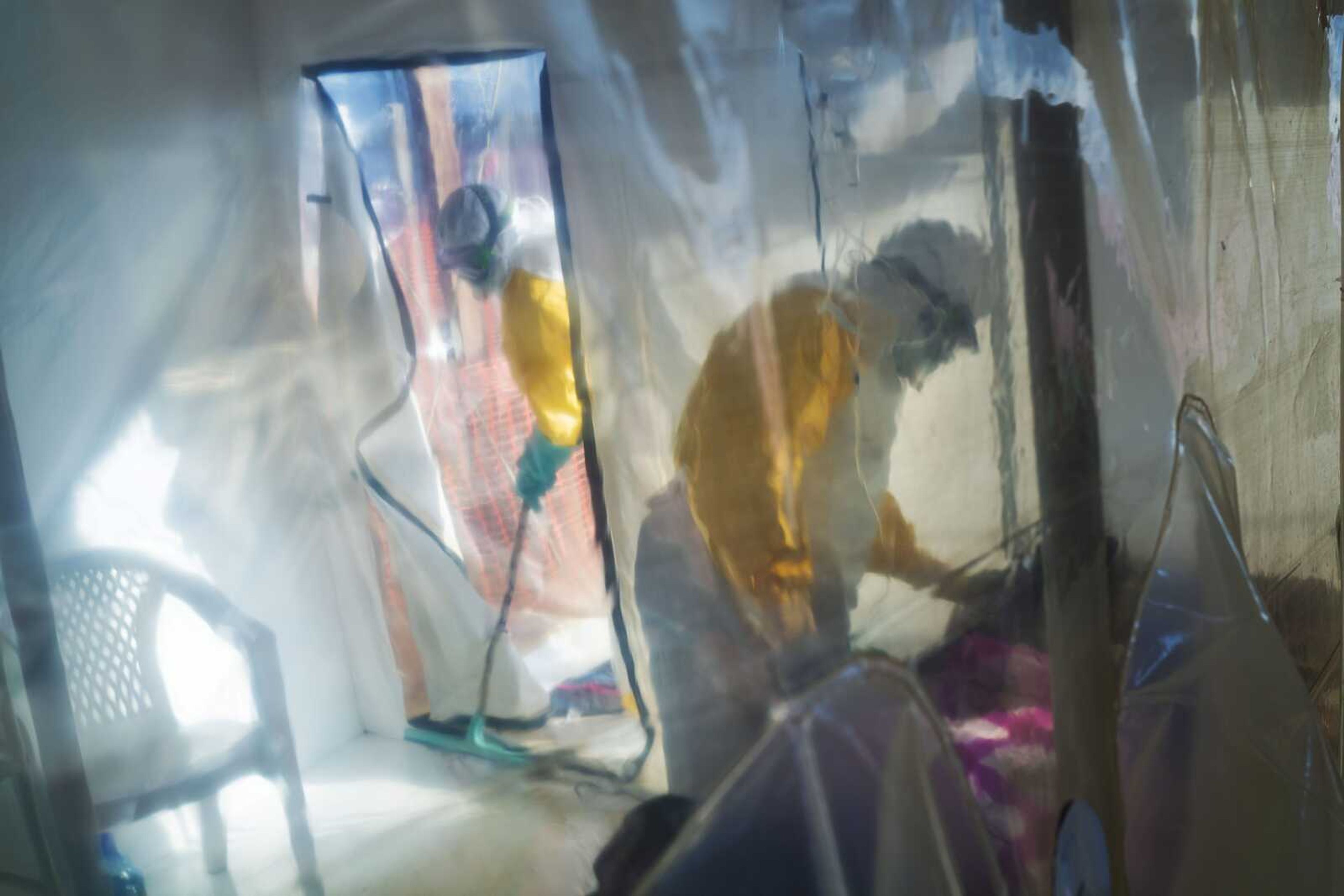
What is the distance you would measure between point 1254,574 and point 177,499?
113 centimetres

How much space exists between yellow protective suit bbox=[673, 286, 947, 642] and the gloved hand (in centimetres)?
7

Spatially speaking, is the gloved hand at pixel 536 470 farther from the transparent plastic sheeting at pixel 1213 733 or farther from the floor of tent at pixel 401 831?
the transparent plastic sheeting at pixel 1213 733

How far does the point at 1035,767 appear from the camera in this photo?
2.07 ft

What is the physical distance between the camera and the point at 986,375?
1.82 ft

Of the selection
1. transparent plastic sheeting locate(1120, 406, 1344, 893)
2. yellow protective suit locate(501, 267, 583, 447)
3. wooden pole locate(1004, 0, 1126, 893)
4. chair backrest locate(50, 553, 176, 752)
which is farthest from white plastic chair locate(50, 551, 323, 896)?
transparent plastic sheeting locate(1120, 406, 1344, 893)

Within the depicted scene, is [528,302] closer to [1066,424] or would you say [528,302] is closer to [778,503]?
[778,503]

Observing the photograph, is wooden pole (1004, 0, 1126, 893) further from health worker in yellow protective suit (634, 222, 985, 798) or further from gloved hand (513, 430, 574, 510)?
gloved hand (513, 430, 574, 510)

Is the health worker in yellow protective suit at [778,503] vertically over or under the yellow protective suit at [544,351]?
under

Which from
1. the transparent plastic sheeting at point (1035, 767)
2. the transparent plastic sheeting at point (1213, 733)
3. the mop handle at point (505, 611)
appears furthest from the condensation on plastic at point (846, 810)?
the transparent plastic sheeting at point (1213, 733)

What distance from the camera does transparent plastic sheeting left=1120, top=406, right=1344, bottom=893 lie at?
0.85 meters

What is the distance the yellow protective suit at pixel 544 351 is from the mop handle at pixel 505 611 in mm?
30

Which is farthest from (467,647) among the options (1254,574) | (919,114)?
(1254,574)

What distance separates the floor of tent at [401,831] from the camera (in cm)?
25

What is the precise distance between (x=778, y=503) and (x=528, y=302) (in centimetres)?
16
